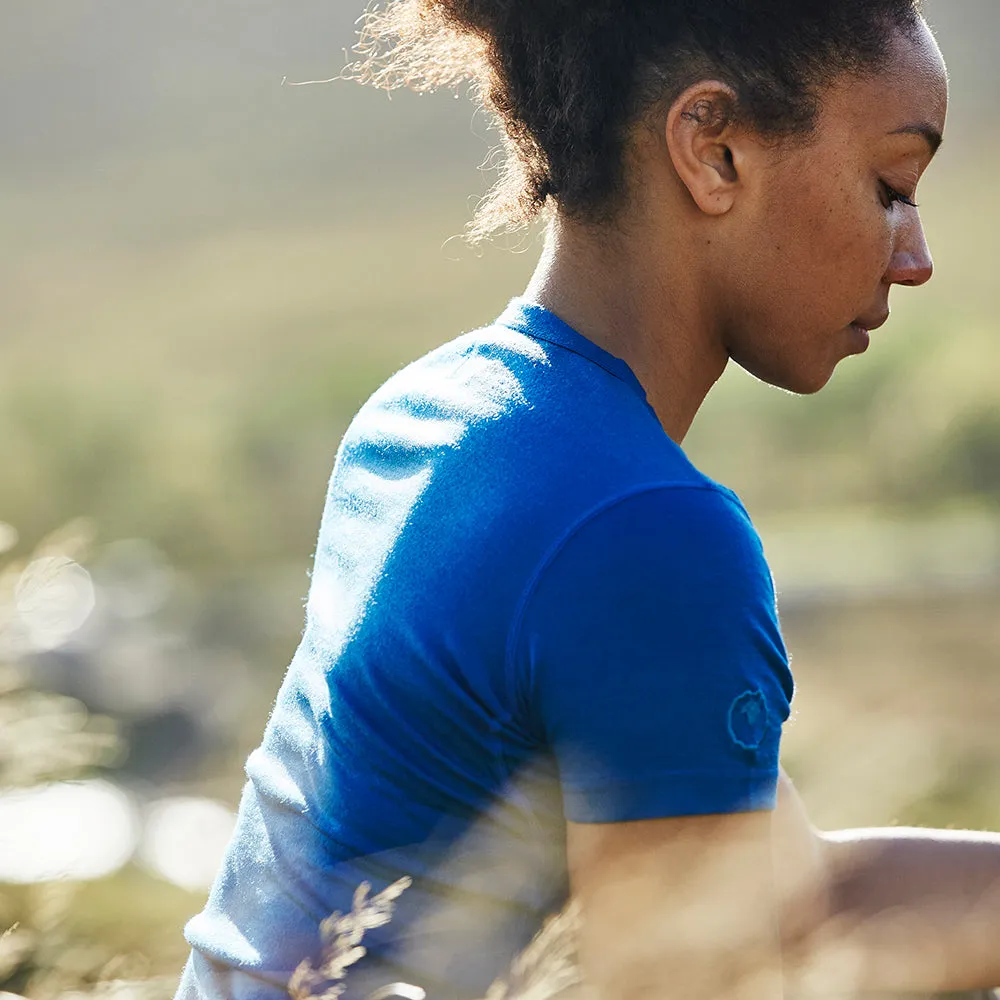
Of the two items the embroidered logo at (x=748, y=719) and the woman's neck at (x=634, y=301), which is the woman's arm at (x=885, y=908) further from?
the woman's neck at (x=634, y=301)

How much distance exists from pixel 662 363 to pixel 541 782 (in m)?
0.53

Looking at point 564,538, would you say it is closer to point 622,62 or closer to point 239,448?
point 622,62

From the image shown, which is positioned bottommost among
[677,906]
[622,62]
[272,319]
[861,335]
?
[677,906]

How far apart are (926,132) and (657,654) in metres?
0.75

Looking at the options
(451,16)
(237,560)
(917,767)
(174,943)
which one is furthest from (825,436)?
(451,16)

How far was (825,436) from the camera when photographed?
38.6 feet

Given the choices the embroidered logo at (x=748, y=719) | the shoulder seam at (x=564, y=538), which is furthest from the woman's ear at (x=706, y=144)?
the embroidered logo at (x=748, y=719)

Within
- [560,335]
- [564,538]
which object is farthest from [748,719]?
[560,335]

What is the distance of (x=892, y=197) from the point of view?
171 cm

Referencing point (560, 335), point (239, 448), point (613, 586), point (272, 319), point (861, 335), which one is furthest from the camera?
point (272, 319)

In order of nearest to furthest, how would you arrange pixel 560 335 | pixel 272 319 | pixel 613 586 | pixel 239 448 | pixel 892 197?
pixel 613 586 < pixel 560 335 < pixel 892 197 < pixel 239 448 < pixel 272 319

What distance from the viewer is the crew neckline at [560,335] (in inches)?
61.7

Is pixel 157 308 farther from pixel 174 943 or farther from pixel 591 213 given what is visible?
pixel 591 213

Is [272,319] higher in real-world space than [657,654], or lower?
higher
